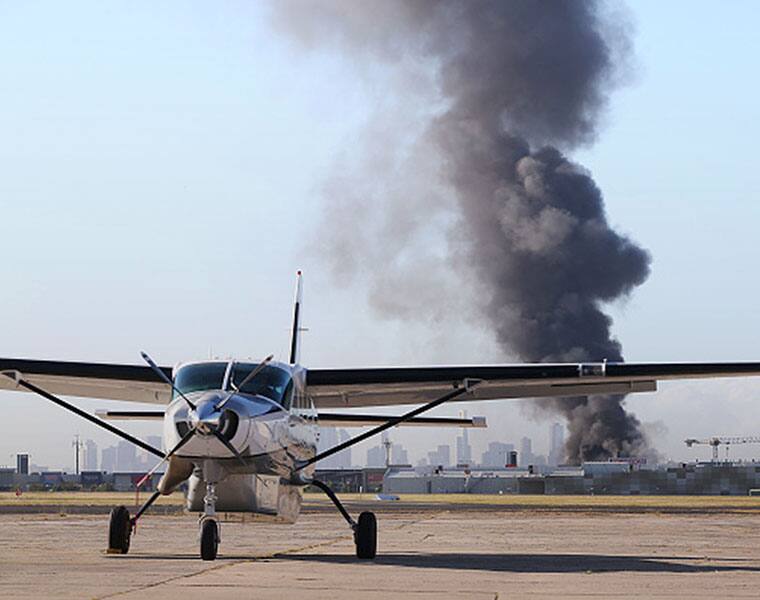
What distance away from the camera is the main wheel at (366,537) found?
2158 cm

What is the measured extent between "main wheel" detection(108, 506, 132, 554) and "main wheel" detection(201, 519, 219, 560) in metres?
2.11

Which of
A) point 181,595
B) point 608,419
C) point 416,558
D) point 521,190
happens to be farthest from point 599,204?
point 181,595

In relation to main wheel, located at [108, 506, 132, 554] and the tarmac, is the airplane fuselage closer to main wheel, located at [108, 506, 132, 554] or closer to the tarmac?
the tarmac

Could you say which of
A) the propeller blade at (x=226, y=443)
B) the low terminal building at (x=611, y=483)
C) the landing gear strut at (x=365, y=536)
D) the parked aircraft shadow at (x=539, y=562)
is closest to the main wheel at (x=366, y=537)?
the landing gear strut at (x=365, y=536)

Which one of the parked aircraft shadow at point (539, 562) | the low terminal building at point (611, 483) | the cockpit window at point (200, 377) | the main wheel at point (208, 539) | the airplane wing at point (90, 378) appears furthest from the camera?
the low terminal building at point (611, 483)

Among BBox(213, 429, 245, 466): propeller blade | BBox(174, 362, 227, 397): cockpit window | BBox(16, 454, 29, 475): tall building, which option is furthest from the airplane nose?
BBox(16, 454, 29, 475): tall building

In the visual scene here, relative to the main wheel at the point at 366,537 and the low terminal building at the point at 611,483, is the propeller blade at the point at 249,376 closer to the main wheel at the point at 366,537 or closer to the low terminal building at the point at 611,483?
the main wheel at the point at 366,537

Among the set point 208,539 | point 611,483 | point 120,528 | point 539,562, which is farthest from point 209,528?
point 611,483

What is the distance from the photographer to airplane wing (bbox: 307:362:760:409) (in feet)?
73.7

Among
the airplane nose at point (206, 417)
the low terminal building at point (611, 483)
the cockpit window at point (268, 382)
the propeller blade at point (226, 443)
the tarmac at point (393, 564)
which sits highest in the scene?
the low terminal building at point (611, 483)

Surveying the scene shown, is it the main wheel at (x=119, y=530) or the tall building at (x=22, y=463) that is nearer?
the main wheel at (x=119, y=530)

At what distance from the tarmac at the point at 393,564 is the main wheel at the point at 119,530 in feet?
0.74

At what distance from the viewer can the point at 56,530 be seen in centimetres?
3297

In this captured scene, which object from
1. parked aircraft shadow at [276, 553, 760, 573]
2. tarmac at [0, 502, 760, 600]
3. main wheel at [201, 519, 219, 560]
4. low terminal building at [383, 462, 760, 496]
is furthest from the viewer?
low terminal building at [383, 462, 760, 496]
